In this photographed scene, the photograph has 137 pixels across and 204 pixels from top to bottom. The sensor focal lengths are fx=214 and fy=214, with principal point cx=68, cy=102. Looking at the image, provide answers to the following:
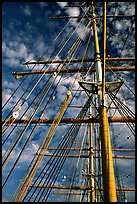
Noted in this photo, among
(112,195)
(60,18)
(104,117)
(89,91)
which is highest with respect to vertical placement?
(60,18)

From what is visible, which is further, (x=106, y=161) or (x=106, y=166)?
(x=106, y=161)

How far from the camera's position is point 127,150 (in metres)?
31.8

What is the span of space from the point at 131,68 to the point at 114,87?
635 cm

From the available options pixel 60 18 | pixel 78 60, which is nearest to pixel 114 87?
pixel 78 60

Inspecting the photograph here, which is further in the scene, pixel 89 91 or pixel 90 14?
pixel 90 14

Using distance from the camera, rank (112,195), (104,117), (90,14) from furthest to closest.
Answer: (90,14), (104,117), (112,195)

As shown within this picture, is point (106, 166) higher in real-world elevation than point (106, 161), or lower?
lower

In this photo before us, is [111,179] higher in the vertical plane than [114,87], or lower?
lower

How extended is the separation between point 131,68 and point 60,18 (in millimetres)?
6246

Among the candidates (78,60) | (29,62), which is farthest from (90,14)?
(29,62)

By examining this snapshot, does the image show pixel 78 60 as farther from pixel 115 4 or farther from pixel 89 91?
pixel 89 91

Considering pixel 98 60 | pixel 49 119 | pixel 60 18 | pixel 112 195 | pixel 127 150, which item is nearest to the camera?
pixel 112 195

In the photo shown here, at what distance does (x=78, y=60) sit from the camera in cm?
1608

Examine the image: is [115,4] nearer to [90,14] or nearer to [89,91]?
[90,14]
